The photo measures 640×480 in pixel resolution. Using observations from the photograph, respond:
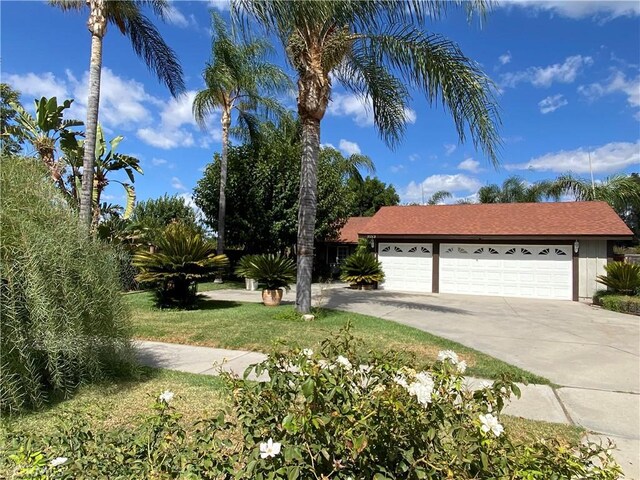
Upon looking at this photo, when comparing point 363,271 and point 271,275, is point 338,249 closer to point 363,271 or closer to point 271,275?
point 363,271

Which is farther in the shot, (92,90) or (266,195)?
(266,195)

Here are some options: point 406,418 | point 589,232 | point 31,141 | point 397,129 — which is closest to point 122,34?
point 31,141

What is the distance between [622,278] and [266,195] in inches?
569

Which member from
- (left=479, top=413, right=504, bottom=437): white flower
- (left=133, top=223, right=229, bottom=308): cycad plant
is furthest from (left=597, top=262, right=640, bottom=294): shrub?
(left=479, top=413, right=504, bottom=437): white flower

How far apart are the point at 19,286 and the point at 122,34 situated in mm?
A: 10763

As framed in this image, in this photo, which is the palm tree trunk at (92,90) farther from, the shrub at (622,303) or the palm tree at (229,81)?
the shrub at (622,303)

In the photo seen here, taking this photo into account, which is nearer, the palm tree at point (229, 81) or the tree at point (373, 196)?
the palm tree at point (229, 81)

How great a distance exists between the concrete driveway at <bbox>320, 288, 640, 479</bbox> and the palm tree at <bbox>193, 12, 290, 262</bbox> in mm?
9015

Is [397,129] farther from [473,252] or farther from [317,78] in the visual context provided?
[473,252]

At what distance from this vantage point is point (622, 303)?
13.2m

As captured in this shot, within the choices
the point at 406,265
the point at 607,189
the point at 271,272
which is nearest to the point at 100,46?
the point at 271,272

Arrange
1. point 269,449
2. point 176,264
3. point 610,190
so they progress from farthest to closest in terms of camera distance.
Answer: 1. point 610,190
2. point 176,264
3. point 269,449

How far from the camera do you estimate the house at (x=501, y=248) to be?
653 inches

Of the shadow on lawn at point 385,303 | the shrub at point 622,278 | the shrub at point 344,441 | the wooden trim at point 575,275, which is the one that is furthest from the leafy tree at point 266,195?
the shrub at point 344,441
